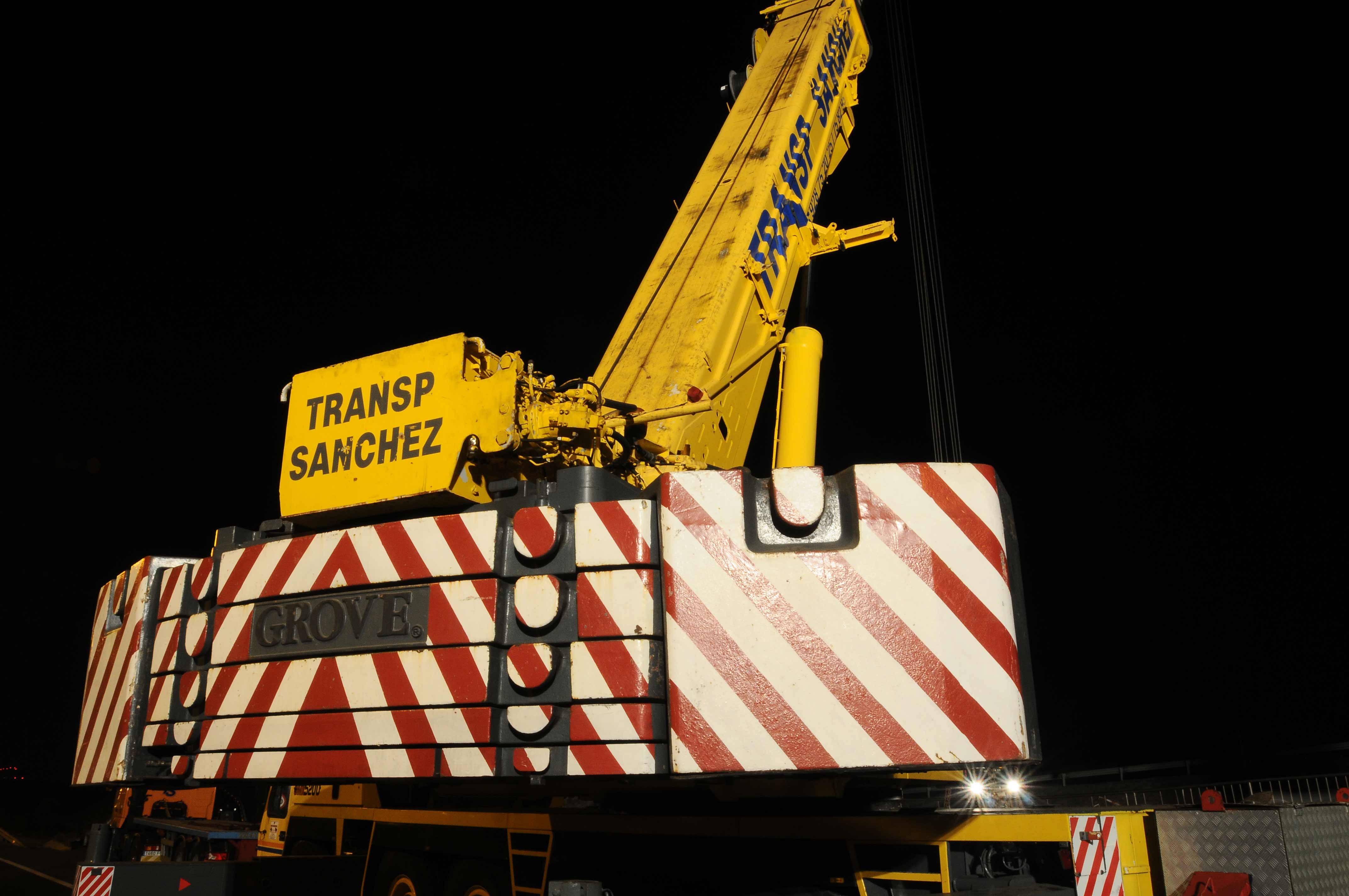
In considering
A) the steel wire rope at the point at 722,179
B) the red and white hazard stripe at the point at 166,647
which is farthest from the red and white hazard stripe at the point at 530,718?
the steel wire rope at the point at 722,179

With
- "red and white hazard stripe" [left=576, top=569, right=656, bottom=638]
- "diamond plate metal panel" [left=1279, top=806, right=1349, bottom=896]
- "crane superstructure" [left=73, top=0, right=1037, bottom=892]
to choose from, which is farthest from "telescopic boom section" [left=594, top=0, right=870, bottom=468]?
"diamond plate metal panel" [left=1279, top=806, right=1349, bottom=896]

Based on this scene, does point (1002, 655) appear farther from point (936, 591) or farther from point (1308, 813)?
point (1308, 813)

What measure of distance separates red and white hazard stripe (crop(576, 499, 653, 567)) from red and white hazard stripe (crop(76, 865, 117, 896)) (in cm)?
260

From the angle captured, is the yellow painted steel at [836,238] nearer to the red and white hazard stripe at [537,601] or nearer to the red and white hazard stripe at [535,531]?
the red and white hazard stripe at [535,531]

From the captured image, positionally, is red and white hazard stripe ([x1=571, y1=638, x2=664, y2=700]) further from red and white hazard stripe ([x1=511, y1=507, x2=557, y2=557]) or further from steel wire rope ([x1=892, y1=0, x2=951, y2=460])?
steel wire rope ([x1=892, y1=0, x2=951, y2=460])

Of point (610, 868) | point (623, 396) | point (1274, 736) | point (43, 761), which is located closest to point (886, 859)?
point (610, 868)

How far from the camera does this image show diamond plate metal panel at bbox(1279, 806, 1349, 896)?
280cm

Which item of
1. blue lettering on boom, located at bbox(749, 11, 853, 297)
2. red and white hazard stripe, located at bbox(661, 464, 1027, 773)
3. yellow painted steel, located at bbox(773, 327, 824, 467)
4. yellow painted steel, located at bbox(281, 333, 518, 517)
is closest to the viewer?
red and white hazard stripe, located at bbox(661, 464, 1027, 773)

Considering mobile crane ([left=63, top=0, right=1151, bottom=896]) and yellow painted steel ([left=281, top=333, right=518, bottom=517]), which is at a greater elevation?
yellow painted steel ([left=281, top=333, right=518, bottom=517])

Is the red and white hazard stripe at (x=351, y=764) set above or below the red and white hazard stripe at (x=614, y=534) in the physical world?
below

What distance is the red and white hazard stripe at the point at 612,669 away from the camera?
2576 millimetres

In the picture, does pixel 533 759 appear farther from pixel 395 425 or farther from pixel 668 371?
pixel 668 371

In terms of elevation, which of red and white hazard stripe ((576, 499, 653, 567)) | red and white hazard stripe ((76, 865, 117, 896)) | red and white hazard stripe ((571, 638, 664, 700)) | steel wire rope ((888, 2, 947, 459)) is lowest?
red and white hazard stripe ((76, 865, 117, 896))

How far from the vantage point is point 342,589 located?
308 centimetres
